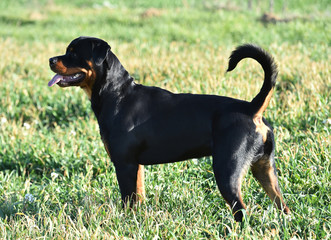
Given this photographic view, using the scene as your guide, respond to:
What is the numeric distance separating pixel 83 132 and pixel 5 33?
9.79 meters

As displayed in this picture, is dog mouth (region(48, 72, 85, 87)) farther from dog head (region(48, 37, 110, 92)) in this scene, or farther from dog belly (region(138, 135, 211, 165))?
dog belly (region(138, 135, 211, 165))

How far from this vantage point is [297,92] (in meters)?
6.36

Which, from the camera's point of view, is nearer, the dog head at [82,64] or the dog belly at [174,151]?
the dog belly at [174,151]

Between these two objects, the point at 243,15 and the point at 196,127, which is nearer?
the point at 196,127

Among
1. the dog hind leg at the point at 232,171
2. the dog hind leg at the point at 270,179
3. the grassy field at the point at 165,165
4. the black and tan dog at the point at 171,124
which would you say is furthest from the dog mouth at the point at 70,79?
the dog hind leg at the point at 270,179

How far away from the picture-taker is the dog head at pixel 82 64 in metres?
3.73

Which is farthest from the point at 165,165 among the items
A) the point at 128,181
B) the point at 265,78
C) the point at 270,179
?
the point at 265,78

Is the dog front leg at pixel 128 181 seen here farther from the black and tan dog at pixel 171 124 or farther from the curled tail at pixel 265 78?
the curled tail at pixel 265 78

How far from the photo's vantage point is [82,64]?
3.77 meters

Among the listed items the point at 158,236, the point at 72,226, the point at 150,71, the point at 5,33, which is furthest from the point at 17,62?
the point at 158,236

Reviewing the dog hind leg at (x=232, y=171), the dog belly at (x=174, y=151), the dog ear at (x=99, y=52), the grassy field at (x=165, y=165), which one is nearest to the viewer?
the dog hind leg at (x=232, y=171)

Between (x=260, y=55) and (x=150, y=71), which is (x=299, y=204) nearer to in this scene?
(x=260, y=55)

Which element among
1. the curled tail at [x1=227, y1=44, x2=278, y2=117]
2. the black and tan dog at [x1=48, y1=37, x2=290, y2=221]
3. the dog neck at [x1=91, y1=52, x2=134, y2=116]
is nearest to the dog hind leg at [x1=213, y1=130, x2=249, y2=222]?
the black and tan dog at [x1=48, y1=37, x2=290, y2=221]

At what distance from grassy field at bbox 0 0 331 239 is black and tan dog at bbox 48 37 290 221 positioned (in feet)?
0.90
